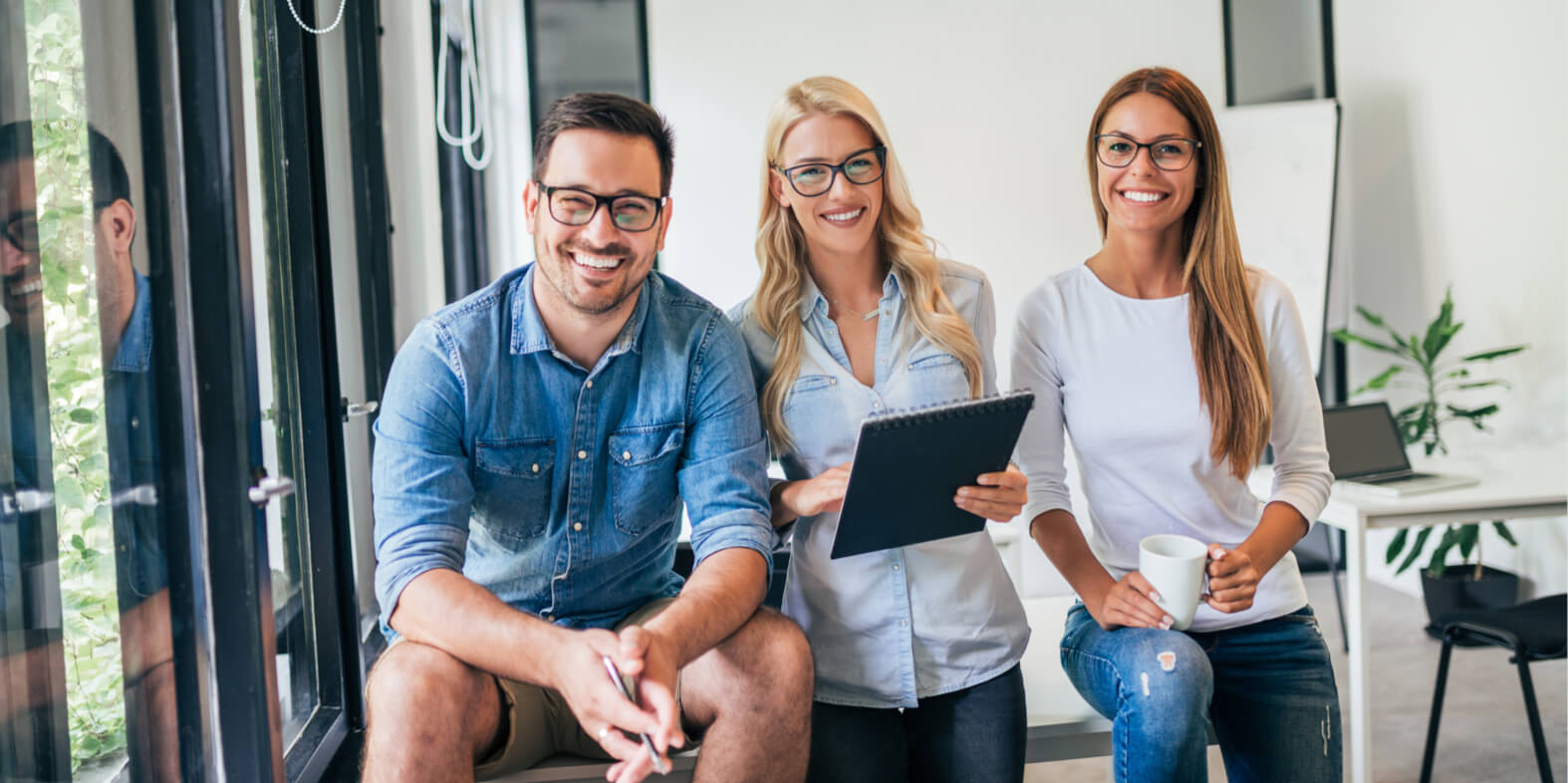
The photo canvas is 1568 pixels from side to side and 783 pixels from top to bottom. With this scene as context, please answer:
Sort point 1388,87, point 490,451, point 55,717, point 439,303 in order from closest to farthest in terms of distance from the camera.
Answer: point 55,717 < point 490,451 < point 439,303 < point 1388,87

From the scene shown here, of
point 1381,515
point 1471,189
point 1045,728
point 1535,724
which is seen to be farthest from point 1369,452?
point 1471,189

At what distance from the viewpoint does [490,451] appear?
140 centimetres

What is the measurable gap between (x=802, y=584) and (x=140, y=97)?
1049mm

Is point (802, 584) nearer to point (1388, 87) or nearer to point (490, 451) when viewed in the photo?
point (490, 451)

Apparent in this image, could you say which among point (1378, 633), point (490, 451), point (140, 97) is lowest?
point (1378, 633)

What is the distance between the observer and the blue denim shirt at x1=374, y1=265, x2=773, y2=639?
4.55 feet

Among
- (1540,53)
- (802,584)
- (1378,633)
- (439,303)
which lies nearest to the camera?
(802,584)

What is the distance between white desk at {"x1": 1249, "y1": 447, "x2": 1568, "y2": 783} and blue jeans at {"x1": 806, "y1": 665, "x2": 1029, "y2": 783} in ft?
3.62

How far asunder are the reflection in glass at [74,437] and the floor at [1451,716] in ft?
4.78

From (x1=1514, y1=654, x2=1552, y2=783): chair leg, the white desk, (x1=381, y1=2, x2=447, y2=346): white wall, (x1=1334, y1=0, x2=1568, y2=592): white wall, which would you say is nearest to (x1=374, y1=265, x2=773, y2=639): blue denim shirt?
(x1=381, y1=2, x2=447, y2=346): white wall

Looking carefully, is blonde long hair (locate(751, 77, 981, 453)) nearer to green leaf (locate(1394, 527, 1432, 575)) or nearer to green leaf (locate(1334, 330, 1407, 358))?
green leaf (locate(1394, 527, 1432, 575))

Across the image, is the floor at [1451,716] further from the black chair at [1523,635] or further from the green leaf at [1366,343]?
the green leaf at [1366,343]

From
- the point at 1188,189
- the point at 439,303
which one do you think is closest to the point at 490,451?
the point at 1188,189

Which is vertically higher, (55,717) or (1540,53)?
(1540,53)
